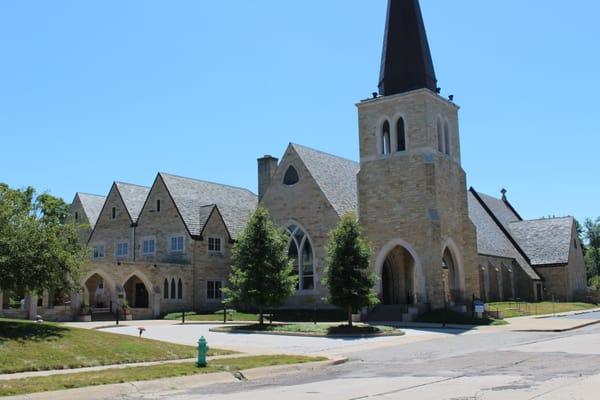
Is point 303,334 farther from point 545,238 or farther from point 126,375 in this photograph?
point 545,238

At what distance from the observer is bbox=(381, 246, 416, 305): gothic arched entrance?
4425 centimetres

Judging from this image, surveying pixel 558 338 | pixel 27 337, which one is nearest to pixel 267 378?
pixel 27 337

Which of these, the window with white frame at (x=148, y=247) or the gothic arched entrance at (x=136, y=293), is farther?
the window with white frame at (x=148, y=247)

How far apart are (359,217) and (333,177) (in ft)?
23.5

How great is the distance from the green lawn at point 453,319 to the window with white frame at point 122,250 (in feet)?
82.3

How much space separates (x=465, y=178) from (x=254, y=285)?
57.0 ft

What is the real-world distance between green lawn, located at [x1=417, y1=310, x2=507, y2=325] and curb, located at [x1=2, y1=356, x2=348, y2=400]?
784 inches


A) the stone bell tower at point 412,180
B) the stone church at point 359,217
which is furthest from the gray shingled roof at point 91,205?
the stone bell tower at point 412,180

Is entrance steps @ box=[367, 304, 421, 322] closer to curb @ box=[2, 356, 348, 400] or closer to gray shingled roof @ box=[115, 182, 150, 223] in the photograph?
curb @ box=[2, 356, 348, 400]

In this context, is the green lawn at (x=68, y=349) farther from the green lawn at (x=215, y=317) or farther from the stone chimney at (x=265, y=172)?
the stone chimney at (x=265, y=172)

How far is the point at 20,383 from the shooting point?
42.6 feet

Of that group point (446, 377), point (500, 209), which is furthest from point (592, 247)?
point (446, 377)

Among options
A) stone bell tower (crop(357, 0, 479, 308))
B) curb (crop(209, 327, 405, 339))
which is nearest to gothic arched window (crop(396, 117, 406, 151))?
stone bell tower (crop(357, 0, 479, 308))

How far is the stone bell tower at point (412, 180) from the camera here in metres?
39.5
